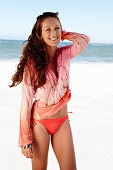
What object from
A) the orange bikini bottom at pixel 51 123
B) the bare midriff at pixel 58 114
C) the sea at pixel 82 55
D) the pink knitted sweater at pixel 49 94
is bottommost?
the sea at pixel 82 55

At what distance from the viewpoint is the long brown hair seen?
1.99 meters

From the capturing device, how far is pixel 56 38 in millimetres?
2047

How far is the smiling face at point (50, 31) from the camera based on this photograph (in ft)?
6.64

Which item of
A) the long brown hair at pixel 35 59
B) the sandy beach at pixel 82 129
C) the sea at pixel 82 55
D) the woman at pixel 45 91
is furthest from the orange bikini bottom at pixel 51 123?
the sea at pixel 82 55

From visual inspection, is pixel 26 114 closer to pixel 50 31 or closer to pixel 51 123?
pixel 51 123

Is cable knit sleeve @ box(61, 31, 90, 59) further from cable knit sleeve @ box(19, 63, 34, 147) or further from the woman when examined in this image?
cable knit sleeve @ box(19, 63, 34, 147)

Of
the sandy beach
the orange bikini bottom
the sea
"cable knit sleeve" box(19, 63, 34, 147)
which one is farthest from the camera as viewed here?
the sea

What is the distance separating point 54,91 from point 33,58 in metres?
0.32

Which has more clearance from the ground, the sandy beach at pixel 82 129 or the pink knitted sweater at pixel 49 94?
the pink knitted sweater at pixel 49 94

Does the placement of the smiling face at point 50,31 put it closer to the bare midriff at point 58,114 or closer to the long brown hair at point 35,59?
the long brown hair at point 35,59

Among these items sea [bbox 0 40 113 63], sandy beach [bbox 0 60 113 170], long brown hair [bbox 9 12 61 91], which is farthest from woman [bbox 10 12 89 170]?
sea [bbox 0 40 113 63]

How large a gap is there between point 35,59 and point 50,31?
9.9 inches

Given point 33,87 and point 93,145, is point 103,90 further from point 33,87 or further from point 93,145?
point 33,87

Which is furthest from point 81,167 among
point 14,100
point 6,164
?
point 14,100
